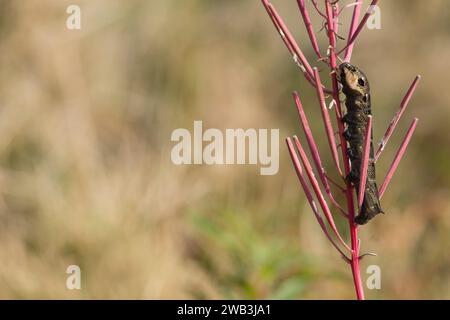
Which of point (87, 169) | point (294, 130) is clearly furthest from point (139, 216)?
point (294, 130)

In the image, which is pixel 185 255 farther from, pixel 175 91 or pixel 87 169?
pixel 175 91

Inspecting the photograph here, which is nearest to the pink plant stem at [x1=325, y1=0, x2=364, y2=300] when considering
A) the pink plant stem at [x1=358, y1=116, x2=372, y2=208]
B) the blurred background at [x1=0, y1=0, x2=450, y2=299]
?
the pink plant stem at [x1=358, y1=116, x2=372, y2=208]

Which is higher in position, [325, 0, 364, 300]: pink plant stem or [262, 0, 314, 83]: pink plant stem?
[262, 0, 314, 83]: pink plant stem

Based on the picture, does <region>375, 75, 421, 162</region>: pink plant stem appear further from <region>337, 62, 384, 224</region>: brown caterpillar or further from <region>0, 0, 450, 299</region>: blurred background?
<region>0, 0, 450, 299</region>: blurred background

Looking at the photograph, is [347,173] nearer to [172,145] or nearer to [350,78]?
[350,78]

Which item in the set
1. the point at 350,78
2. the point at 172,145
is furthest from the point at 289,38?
the point at 172,145

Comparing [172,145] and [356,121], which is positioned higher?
[172,145]

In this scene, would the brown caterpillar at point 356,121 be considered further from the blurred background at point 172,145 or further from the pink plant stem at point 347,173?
the blurred background at point 172,145

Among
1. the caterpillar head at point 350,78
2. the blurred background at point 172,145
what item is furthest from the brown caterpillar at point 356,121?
the blurred background at point 172,145
